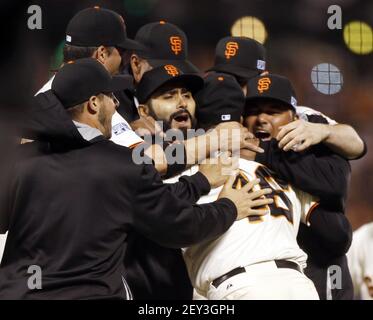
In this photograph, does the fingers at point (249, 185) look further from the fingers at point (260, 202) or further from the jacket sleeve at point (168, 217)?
the jacket sleeve at point (168, 217)

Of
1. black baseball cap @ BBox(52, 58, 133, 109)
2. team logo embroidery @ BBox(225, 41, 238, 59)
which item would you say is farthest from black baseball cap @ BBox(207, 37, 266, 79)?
black baseball cap @ BBox(52, 58, 133, 109)

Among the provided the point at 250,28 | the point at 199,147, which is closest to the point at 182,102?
the point at 199,147

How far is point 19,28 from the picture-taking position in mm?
4379

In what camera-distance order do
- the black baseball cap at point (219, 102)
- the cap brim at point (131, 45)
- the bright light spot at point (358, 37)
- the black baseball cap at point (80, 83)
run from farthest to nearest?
the bright light spot at point (358, 37) → the cap brim at point (131, 45) → the black baseball cap at point (219, 102) → the black baseball cap at point (80, 83)

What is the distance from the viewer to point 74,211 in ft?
7.82

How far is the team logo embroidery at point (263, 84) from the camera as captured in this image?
284 cm

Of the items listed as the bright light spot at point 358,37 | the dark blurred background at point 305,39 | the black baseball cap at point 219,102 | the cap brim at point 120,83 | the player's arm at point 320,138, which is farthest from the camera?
the bright light spot at point 358,37

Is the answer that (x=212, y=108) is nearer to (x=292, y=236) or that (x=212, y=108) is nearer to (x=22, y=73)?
(x=292, y=236)

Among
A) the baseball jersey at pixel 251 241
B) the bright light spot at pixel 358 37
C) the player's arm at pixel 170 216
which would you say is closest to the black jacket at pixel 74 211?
the player's arm at pixel 170 216

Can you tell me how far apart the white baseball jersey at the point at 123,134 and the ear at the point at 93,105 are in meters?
0.17

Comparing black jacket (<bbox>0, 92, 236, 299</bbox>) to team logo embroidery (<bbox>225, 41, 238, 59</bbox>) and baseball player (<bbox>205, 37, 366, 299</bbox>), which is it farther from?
team logo embroidery (<bbox>225, 41, 238, 59</bbox>)

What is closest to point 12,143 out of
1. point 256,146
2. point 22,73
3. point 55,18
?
point 256,146
